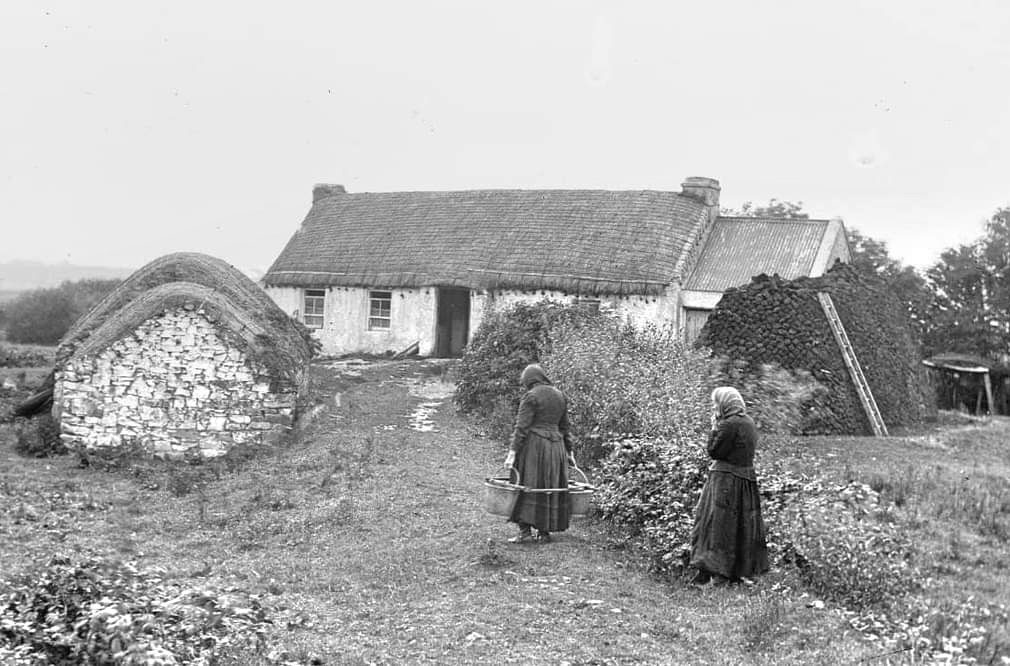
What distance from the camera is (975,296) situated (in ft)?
120

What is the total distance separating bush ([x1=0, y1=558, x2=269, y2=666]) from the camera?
6191 millimetres

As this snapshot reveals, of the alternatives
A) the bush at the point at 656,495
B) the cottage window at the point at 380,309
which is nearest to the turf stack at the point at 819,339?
the bush at the point at 656,495

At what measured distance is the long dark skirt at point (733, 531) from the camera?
8898 mm

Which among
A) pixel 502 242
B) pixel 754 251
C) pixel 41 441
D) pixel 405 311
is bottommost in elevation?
pixel 41 441

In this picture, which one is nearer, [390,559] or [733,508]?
[733,508]

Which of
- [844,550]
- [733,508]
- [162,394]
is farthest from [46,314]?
[844,550]

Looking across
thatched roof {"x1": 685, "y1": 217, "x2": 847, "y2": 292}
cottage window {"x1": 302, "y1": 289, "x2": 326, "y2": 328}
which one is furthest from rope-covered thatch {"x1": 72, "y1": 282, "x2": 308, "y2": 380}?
cottage window {"x1": 302, "y1": 289, "x2": 326, "y2": 328}

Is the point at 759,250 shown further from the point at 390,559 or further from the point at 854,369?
the point at 390,559

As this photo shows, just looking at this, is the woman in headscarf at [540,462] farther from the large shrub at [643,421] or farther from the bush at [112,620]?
the bush at [112,620]

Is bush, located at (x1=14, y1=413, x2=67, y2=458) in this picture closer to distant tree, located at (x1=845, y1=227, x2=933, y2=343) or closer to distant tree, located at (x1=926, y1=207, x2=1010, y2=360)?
distant tree, located at (x1=845, y1=227, x2=933, y2=343)

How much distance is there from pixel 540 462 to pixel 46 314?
34.8 metres

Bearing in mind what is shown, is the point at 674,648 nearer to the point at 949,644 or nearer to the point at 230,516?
the point at 949,644

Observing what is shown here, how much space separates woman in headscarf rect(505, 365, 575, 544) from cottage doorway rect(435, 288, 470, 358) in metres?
19.2

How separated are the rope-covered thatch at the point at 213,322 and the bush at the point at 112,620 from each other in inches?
329
